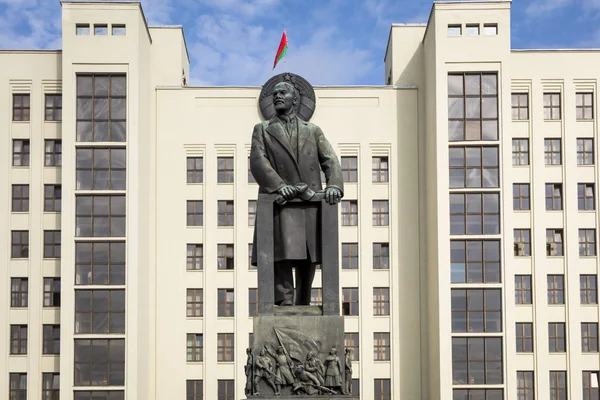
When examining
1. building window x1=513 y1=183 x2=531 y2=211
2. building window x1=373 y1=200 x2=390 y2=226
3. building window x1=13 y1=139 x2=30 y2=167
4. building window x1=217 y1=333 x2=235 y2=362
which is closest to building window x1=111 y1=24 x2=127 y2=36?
building window x1=13 y1=139 x2=30 y2=167

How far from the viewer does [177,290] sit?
1815 inches

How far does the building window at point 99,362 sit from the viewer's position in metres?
42.8

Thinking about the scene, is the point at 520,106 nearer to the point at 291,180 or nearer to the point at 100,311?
the point at 100,311

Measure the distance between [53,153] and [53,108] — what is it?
242 cm

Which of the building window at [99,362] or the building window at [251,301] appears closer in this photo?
the building window at [99,362]

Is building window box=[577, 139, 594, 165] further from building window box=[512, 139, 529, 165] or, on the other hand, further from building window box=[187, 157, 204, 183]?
building window box=[187, 157, 204, 183]

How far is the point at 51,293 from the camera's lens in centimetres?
4522

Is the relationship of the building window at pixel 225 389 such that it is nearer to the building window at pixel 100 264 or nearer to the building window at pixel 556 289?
the building window at pixel 100 264

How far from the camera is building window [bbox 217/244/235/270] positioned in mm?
46594

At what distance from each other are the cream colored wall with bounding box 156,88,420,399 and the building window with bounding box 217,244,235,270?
347mm

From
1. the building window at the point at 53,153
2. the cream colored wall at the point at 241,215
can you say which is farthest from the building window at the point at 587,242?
the building window at the point at 53,153

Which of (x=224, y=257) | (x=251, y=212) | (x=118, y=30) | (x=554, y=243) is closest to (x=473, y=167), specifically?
(x=554, y=243)

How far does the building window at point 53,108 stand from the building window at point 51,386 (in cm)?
1360

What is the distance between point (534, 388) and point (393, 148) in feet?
48.7
